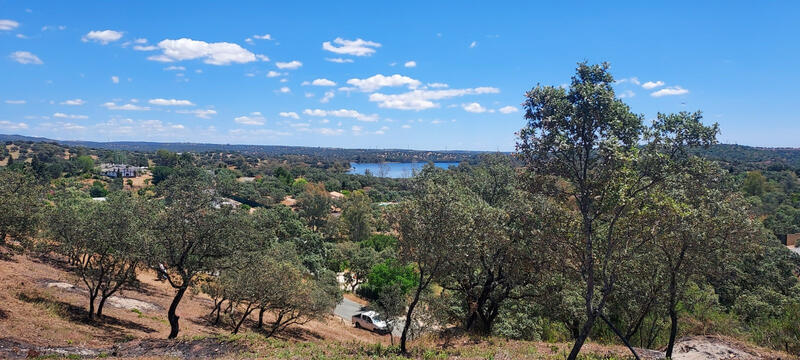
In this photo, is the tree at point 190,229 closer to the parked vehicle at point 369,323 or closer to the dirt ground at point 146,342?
the dirt ground at point 146,342

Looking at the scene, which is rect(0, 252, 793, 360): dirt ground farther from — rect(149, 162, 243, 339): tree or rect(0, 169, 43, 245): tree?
rect(149, 162, 243, 339): tree

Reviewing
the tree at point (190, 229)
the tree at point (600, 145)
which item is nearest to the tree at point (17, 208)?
the tree at point (190, 229)

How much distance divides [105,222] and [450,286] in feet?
51.5

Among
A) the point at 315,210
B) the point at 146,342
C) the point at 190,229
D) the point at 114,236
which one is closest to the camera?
the point at 146,342

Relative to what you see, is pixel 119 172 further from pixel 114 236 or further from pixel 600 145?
pixel 600 145

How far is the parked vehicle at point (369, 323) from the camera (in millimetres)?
30828

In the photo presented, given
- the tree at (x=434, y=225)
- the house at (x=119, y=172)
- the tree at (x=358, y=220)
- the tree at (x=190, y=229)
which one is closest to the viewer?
the tree at (x=434, y=225)

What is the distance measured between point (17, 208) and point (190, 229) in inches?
457

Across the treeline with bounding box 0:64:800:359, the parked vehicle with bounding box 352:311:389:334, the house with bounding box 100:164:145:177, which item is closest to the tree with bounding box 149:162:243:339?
the treeline with bounding box 0:64:800:359

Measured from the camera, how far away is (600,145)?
10.2 meters

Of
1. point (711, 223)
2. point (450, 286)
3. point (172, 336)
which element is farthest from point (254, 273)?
point (711, 223)

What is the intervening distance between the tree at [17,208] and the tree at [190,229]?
28.1 ft

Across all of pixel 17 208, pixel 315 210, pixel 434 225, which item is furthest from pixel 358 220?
pixel 434 225

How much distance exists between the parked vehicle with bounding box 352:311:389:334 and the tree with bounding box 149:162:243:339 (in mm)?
15939
